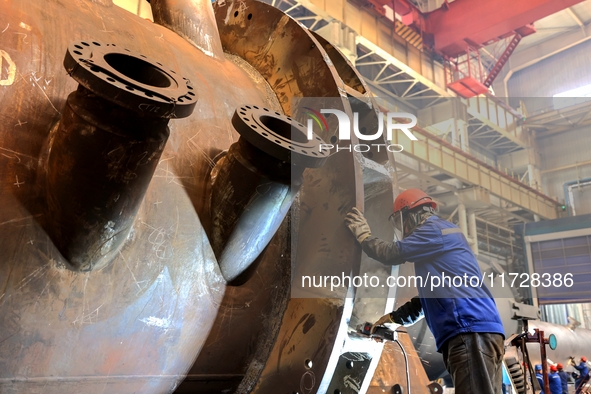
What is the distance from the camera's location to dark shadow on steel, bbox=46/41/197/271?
1.08m

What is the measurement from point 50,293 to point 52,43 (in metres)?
0.62

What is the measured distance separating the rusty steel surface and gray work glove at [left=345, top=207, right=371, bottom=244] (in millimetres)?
41

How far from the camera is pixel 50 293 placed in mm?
1189

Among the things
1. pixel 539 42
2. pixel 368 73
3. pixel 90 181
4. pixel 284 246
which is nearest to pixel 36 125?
pixel 90 181

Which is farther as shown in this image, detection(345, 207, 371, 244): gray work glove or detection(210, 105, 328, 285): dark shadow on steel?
detection(345, 207, 371, 244): gray work glove

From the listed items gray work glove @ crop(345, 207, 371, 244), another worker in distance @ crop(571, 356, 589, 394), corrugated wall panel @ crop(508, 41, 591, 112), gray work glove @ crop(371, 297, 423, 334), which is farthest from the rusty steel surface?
corrugated wall panel @ crop(508, 41, 591, 112)

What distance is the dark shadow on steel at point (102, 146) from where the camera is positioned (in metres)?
1.08

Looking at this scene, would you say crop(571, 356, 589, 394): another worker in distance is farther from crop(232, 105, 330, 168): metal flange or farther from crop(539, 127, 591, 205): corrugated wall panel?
crop(232, 105, 330, 168): metal flange

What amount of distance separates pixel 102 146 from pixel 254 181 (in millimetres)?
441

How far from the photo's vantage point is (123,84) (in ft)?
3.51

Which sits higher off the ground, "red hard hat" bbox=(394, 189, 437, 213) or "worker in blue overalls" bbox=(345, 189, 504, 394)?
"red hard hat" bbox=(394, 189, 437, 213)

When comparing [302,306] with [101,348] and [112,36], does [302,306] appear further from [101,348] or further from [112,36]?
[112,36]

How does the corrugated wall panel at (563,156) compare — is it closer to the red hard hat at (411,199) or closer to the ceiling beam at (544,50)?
the ceiling beam at (544,50)

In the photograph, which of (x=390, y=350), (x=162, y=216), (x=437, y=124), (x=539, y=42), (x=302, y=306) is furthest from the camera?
(x=539, y=42)
